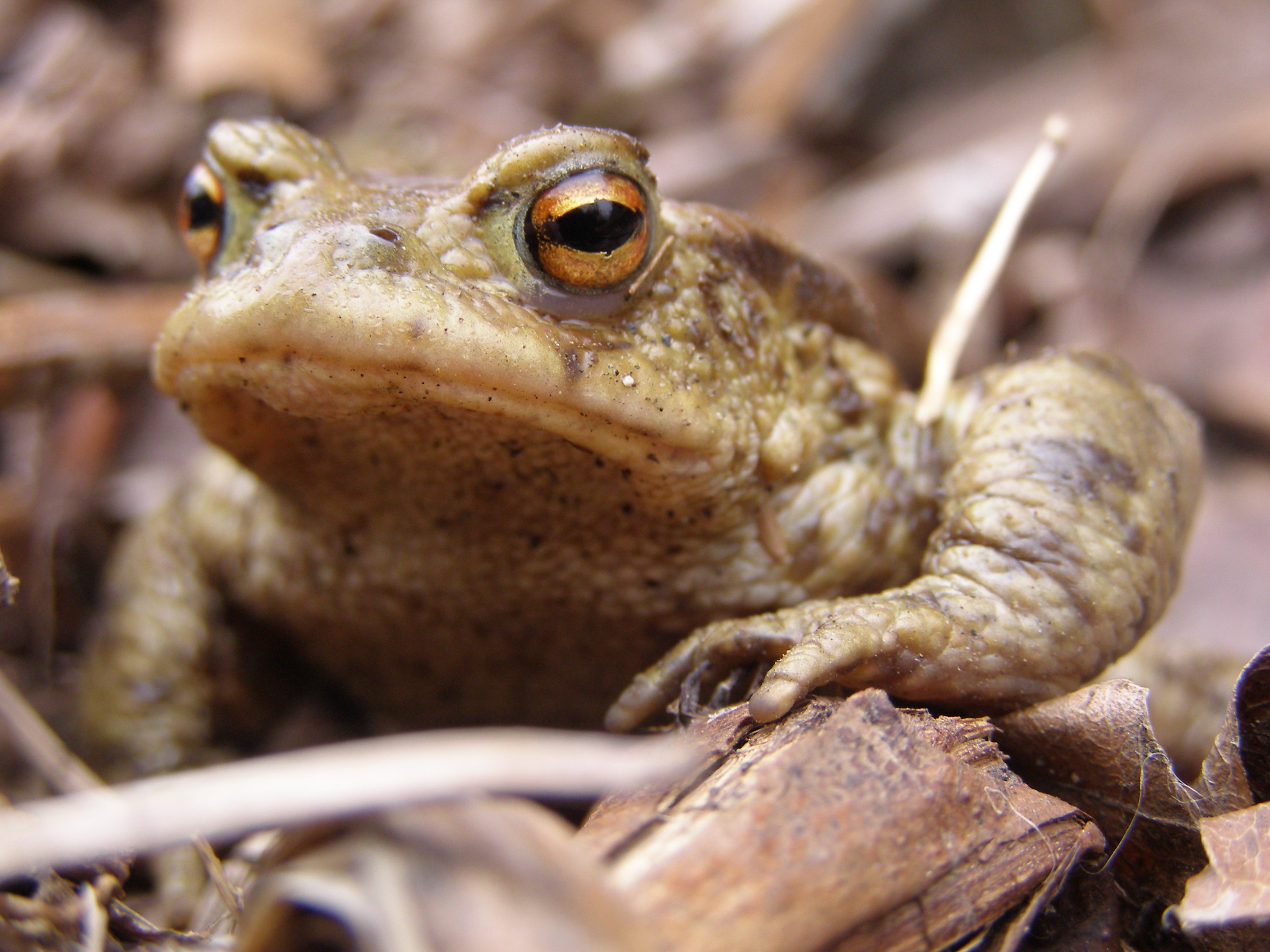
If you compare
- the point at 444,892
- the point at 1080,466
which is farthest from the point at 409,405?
the point at 1080,466

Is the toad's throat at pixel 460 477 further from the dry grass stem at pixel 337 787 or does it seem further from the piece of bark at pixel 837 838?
the dry grass stem at pixel 337 787

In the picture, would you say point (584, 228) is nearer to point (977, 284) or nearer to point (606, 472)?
point (606, 472)

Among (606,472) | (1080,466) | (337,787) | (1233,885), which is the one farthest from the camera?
(1080,466)

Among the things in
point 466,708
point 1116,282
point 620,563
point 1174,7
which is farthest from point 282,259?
point 1174,7

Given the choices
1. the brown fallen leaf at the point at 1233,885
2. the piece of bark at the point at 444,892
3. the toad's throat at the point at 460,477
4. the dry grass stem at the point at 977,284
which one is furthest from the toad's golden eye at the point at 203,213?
the brown fallen leaf at the point at 1233,885

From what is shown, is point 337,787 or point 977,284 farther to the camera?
point 977,284

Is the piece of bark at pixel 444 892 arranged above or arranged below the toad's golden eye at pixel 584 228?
below
